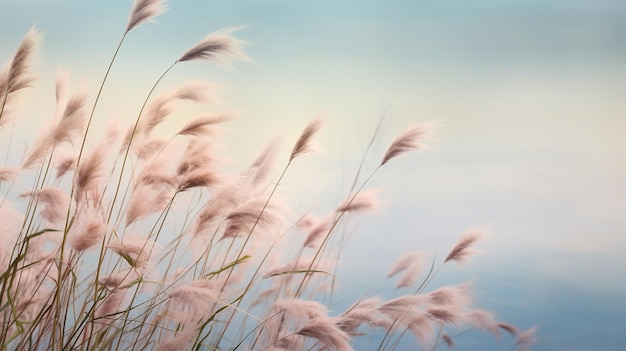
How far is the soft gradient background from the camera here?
243 cm

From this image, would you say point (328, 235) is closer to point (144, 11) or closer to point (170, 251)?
point (170, 251)

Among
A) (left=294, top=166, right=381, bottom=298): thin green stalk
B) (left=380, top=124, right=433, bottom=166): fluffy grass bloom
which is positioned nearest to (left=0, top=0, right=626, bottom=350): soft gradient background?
(left=294, top=166, right=381, bottom=298): thin green stalk

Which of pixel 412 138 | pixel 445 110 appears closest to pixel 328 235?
pixel 412 138

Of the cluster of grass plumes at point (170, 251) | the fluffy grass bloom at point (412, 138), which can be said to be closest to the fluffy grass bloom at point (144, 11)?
the cluster of grass plumes at point (170, 251)

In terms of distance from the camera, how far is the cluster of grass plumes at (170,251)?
1.48m

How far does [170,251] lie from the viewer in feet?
6.38

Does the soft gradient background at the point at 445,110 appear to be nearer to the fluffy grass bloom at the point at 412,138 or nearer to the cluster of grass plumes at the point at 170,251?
the cluster of grass plumes at the point at 170,251

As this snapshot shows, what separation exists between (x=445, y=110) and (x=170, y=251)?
1114 millimetres

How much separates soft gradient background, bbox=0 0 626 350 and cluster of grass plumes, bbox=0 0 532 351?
0.14 metres

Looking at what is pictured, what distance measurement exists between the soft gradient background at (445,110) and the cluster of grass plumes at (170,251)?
0.14 meters

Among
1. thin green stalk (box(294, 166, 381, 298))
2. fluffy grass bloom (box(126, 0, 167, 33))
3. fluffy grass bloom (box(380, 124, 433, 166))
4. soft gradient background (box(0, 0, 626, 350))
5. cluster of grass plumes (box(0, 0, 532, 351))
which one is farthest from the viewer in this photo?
soft gradient background (box(0, 0, 626, 350))

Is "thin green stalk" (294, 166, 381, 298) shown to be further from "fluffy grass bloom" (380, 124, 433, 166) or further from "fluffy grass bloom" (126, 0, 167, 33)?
"fluffy grass bloom" (126, 0, 167, 33)

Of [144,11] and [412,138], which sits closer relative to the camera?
[144,11]

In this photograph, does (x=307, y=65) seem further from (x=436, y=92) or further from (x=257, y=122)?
(x=436, y=92)
